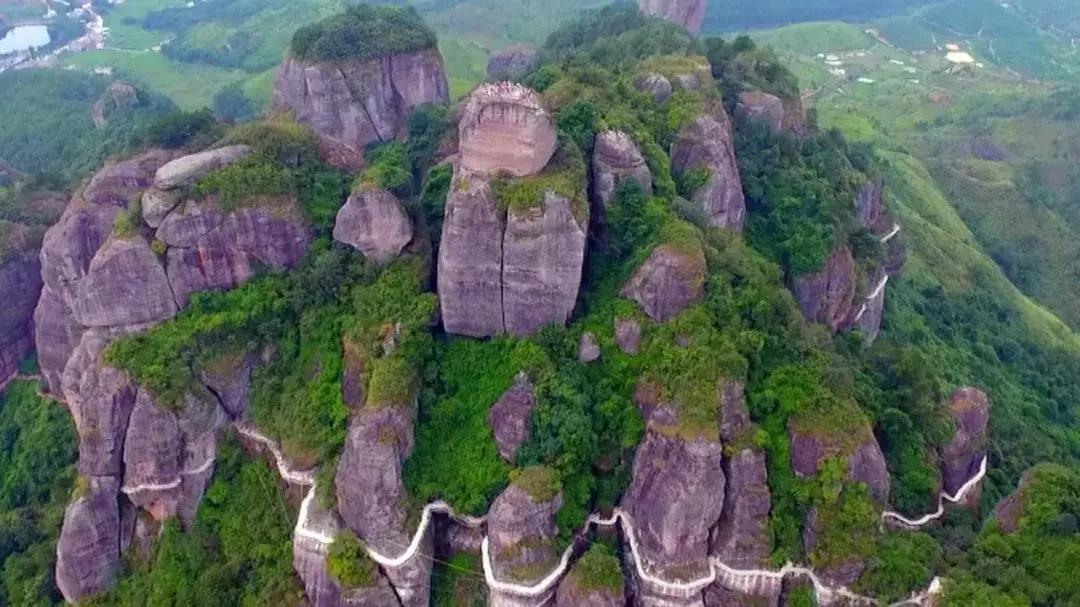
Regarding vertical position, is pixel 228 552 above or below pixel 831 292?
below

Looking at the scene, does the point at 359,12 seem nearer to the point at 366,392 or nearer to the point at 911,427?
the point at 366,392

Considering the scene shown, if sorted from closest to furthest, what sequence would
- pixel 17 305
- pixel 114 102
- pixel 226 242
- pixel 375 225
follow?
pixel 375 225, pixel 226 242, pixel 17 305, pixel 114 102

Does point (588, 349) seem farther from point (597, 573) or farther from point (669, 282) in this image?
point (597, 573)

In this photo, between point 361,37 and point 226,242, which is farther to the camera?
point 361,37

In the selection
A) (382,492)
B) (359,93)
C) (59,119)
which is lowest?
(59,119)

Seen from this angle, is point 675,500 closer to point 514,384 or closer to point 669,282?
point 514,384

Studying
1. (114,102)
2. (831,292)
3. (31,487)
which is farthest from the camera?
(114,102)

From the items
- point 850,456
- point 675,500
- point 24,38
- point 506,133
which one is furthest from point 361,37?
point 24,38

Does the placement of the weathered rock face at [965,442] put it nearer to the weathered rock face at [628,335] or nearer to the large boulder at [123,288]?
the weathered rock face at [628,335]
